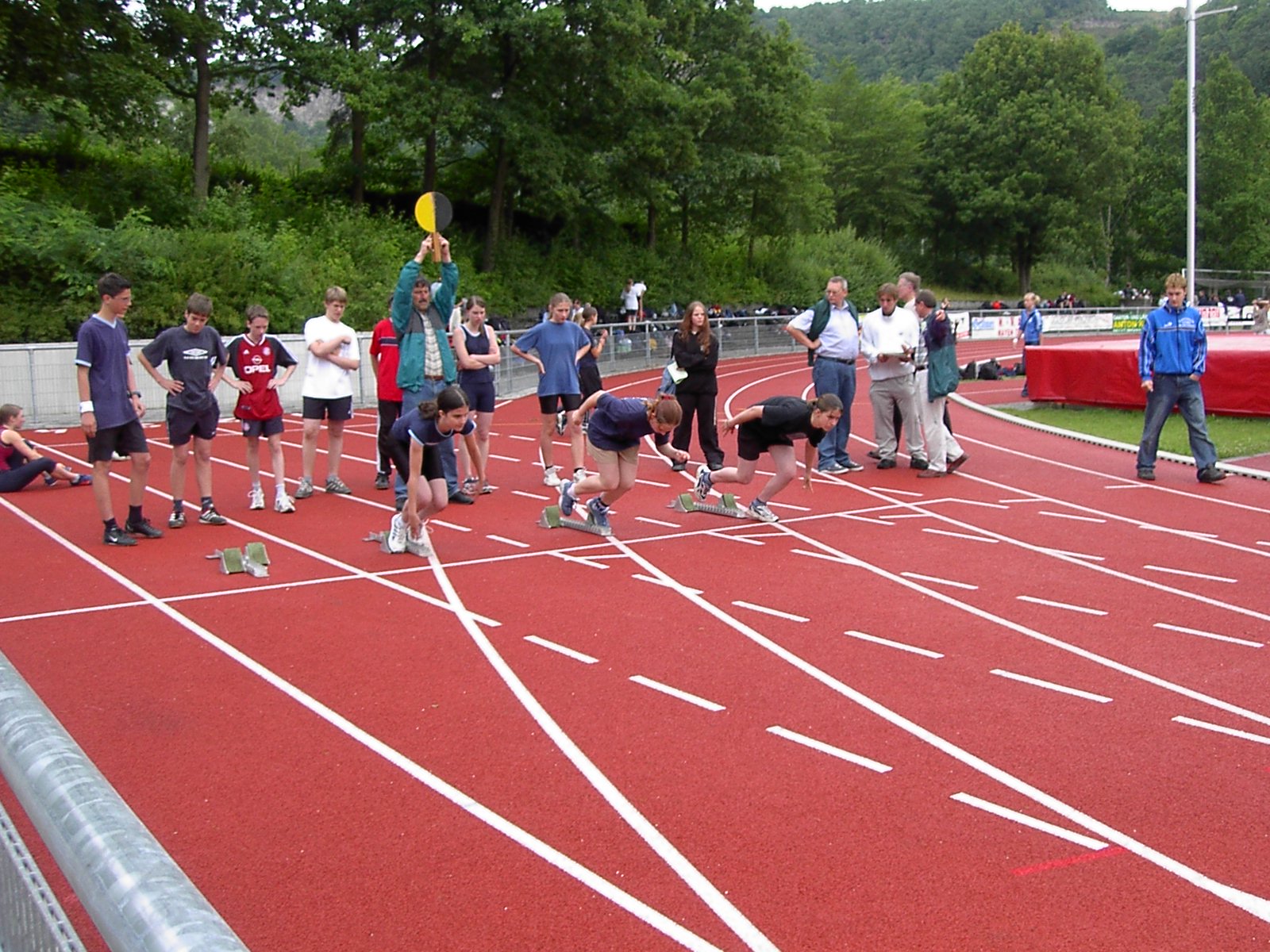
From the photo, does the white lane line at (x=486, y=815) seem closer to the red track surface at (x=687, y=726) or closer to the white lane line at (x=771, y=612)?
the red track surface at (x=687, y=726)

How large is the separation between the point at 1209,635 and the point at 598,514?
4.82m

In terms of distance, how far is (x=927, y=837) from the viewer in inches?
182

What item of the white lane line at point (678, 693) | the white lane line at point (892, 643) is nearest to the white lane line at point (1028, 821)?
the white lane line at point (678, 693)

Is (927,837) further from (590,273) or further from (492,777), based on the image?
(590,273)

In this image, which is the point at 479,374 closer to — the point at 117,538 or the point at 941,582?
the point at 117,538

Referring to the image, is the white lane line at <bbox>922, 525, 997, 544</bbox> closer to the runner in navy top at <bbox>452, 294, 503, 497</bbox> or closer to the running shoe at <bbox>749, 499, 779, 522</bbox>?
the running shoe at <bbox>749, 499, 779, 522</bbox>

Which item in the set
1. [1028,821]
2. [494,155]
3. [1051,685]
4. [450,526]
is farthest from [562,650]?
[494,155]

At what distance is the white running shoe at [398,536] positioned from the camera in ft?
31.0

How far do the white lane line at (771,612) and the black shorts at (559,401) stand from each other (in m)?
4.70

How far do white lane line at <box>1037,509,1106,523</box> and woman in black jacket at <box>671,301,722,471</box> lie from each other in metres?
3.39

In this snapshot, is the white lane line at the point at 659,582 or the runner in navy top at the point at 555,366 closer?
the white lane line at the point at 659,582

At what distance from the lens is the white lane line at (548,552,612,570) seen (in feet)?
29.8

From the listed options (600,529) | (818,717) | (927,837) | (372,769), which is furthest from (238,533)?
(927,837)

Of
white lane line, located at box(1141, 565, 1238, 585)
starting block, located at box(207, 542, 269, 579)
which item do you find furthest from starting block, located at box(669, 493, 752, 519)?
starting block, located at box(207, 542, 269, 579)
